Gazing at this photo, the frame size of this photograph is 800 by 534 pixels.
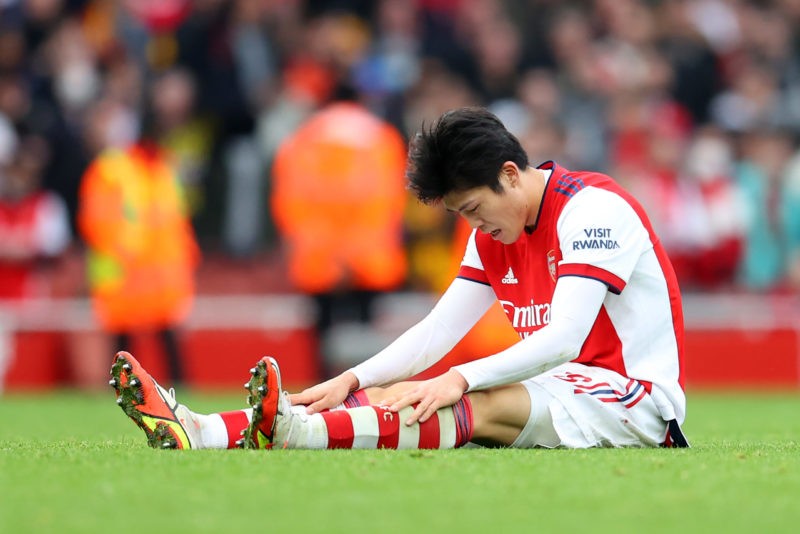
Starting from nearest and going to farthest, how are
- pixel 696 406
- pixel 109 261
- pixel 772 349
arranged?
pixel 696 406
pixel 109 261
pixel 772 349

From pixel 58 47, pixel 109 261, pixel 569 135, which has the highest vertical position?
pixel 58 47

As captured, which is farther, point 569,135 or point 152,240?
point 569,135

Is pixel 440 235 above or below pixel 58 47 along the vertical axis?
below

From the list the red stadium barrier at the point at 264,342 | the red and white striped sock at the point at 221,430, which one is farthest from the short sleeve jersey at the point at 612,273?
the red stadium barrier at the point at 264,342

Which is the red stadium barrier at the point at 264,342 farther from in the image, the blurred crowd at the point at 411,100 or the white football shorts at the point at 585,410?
the white football shorts at the point at 585,410

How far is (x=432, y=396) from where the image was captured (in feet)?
17.4

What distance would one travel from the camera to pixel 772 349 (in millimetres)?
13484

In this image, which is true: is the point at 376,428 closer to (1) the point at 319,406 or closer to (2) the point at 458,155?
(1) the point at 319,406

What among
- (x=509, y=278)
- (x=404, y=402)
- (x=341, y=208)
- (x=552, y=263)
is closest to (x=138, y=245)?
(x=341, y=208)

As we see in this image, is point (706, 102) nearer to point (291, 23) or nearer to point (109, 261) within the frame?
point (291, 23)

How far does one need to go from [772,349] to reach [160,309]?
5.72 metres

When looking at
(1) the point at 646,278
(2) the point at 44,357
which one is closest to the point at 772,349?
(2) the point at 44,357

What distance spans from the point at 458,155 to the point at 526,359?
2.65 feet

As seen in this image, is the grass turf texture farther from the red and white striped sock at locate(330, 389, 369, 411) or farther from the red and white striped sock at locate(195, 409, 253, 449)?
the red and white striped sock at locate(330, 389, 369, 411)
